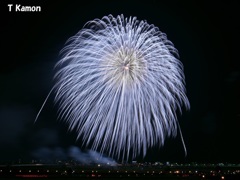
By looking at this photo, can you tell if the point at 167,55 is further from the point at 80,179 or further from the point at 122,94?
the point at 80,179

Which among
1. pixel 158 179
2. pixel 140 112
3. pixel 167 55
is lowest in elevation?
pixel 158 179

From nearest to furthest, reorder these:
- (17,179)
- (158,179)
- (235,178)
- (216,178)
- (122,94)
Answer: (122,94) < (235,178) < (216,178) < (17,179) < (158,179)

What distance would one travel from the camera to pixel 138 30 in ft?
122

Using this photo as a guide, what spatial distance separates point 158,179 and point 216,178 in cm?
890

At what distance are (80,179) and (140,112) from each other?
1528 cm

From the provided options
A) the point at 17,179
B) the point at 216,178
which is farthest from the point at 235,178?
the point at 17,179

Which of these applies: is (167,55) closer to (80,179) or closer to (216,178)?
(216,178)

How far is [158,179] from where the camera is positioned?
156ft

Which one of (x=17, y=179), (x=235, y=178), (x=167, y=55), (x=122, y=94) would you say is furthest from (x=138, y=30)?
(x=17, y=179)

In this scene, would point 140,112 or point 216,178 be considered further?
point 216,178

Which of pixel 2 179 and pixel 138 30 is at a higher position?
pixel 138 30

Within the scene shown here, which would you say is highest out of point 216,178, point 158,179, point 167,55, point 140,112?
point 167,55

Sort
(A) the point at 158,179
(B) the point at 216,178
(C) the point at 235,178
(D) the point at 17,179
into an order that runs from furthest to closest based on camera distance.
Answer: (A) the point at 158,179 < (D) the point at 17,179 < (B) the point at 216,178 < (C) the point at 235,178

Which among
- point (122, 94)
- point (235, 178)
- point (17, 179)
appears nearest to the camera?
point (122, 94)
